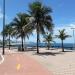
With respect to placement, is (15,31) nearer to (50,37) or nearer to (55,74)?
(50,37)

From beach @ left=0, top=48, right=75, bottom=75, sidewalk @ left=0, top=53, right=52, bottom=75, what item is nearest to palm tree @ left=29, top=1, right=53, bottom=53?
beach @ left=0, top=48, right=75, bottom=75

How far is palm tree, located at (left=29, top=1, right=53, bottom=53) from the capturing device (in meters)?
40.1

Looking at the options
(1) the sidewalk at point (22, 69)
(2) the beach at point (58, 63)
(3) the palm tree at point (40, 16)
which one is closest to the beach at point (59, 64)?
(2) the beach at point (58, 63)

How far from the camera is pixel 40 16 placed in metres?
40.7

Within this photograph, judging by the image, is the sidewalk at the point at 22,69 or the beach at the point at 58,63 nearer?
the sidewalk at the point at 22,69

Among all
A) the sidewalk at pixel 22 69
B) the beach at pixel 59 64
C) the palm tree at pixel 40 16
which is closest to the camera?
the sidewalk at pixel 22 69

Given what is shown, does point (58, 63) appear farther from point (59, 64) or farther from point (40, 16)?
point (40, 16)

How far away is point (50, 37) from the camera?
6444 centimetres

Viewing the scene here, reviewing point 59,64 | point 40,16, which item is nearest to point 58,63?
point 59,64

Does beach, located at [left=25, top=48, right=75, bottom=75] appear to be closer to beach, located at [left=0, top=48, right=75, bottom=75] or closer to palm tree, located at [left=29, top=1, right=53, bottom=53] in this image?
beach, located at [left=0, top=48, right=75, bottom=75]

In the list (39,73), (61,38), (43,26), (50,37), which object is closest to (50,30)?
(43,26)

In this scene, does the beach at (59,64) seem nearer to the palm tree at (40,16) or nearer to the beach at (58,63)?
the beach at (58,63)

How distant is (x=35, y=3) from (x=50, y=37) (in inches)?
989

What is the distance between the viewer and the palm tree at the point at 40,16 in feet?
132
